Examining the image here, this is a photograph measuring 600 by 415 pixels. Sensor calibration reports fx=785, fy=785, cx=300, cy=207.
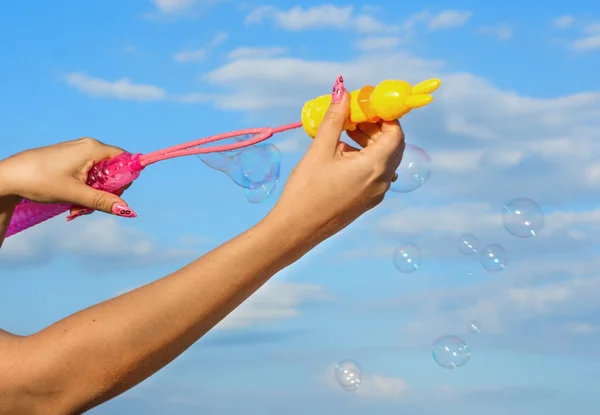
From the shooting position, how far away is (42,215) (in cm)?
261

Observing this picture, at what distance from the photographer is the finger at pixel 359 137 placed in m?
1.97

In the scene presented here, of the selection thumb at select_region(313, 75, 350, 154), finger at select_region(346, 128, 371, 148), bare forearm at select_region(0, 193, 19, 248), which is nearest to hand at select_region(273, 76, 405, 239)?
thumb at select_region(313, 75, 350, 154)

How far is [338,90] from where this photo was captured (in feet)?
6.23

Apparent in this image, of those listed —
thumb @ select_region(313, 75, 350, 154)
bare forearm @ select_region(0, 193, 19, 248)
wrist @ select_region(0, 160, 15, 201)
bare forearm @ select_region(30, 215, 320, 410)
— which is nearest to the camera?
bare forearm @ select_region(30, 215, 320, 410)

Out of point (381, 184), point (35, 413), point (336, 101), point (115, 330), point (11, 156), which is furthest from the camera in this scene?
point (11, 156)

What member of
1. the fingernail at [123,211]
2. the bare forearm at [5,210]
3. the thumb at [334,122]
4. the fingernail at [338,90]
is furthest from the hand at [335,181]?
the bare forearm at [5,210]

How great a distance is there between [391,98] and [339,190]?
46 centimetres

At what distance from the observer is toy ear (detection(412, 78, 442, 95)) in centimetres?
195

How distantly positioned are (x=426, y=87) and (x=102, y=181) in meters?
1.15

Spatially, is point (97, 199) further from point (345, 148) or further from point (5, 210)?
point (345, 148)

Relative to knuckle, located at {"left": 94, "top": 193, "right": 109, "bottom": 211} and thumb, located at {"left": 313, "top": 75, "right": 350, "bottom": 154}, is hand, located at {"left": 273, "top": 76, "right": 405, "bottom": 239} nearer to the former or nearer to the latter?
thumb, located at {"left": 313, "top": 75, "right": 350, "bottom": 154}

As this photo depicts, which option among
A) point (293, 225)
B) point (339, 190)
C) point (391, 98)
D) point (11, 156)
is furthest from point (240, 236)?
point (11, 156)

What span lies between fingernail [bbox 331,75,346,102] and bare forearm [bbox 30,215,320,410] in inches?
18.8

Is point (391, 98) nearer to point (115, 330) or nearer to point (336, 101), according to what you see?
point (336, 101)
